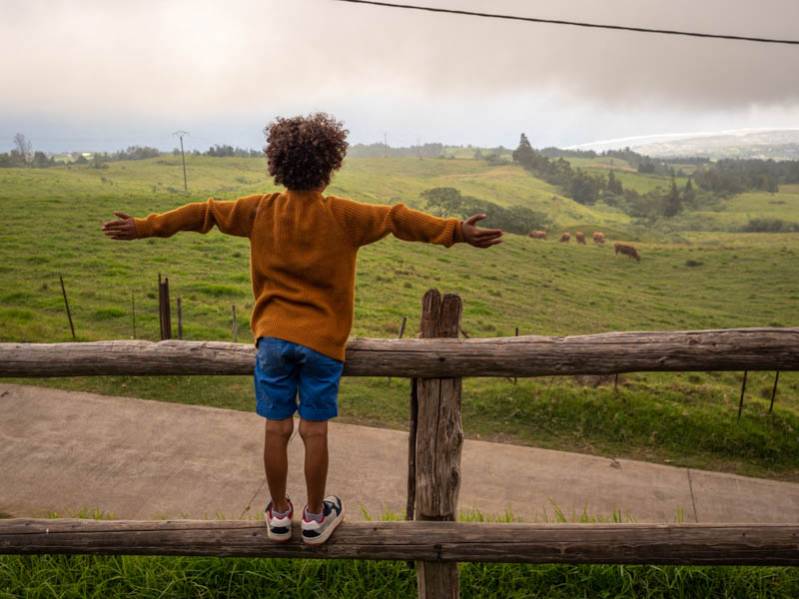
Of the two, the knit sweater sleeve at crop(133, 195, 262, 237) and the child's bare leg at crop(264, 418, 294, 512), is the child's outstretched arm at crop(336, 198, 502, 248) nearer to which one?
the knit sweater sleeve at crop(133, 195, 262, 237)

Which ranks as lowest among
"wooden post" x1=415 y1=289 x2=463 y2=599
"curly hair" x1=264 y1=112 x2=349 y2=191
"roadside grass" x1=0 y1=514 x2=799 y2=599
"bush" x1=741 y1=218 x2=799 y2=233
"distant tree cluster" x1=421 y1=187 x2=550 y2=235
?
"bush" x1=741 y1=218 x2=799 y2=233

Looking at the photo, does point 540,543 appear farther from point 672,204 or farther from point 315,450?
point 672,204

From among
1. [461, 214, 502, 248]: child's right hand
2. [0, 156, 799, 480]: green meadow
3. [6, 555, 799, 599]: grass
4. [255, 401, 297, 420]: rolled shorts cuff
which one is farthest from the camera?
[0, 156, 799, 480]: green meadow

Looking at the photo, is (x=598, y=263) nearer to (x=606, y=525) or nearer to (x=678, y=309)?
(x=678, y=309)

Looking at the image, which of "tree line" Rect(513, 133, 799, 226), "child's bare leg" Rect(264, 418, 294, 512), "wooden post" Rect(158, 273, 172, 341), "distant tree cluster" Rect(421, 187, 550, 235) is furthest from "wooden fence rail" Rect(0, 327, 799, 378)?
"tree line" Rect(513, 133, 799, 226)

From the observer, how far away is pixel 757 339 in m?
2.82

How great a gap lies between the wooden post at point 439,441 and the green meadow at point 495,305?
3945 mm

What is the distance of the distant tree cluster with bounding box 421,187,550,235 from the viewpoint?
59031 mm

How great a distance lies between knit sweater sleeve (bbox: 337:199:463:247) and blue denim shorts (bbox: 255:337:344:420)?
0.52 m

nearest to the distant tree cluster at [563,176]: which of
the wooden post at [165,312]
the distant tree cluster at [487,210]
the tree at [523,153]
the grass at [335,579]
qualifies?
the tree at [523,153]

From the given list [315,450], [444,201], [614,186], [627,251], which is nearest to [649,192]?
[614,186]

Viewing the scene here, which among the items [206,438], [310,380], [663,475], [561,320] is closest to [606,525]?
[310,380]

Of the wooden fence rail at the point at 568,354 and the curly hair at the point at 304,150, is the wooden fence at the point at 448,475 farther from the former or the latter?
the curly hair at the point at 304,150

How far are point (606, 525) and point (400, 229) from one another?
1663 millimetres
